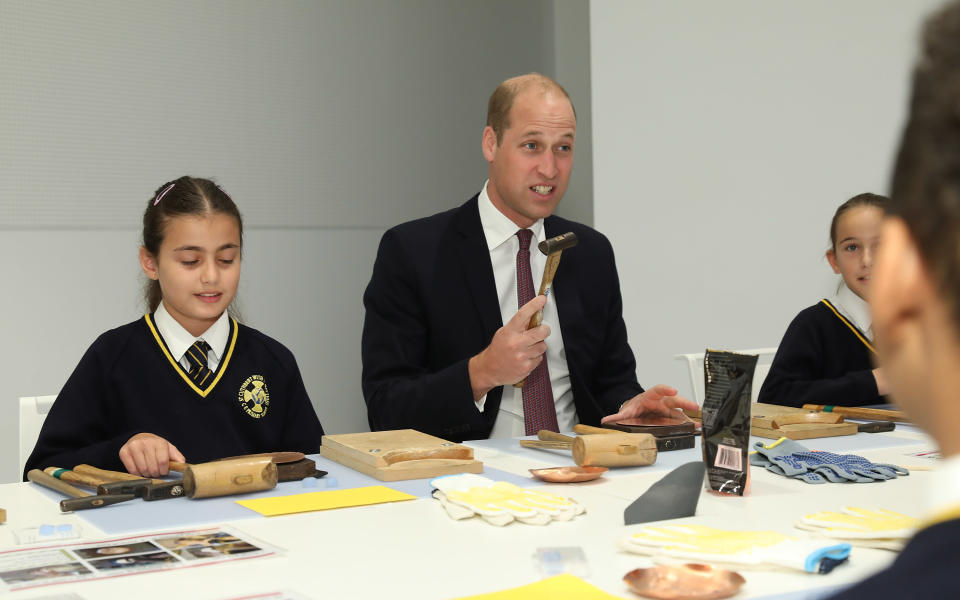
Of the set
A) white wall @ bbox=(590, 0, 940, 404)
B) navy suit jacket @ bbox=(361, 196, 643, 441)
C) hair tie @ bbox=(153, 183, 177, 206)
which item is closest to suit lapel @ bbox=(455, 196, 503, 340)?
navy suit jacket @ bbox=(361, 196, 643, 441)

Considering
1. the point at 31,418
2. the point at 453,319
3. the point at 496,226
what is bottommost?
the point at 31,418

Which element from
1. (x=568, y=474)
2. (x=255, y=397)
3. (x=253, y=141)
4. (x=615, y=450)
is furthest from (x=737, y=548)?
(x=253, y=141)

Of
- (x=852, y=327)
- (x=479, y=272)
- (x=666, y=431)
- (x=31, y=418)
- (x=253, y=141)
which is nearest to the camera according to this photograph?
(x=666, y=431)

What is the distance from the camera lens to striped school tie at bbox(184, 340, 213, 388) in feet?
7.10

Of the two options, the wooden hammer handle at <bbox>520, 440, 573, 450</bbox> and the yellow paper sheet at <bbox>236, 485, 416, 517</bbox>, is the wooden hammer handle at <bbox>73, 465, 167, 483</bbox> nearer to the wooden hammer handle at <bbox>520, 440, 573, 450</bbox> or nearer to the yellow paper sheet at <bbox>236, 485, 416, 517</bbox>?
the yellow paper sheet at <bbox>236, 485, 416, 517</bbox>

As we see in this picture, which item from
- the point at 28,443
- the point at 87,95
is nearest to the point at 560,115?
the point at 28,443

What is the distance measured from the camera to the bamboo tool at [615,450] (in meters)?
1.79

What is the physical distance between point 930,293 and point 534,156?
7.74ft

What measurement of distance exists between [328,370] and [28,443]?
9.13ft

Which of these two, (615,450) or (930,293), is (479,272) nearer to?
(615,450)

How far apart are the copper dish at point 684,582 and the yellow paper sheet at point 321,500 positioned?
1.92ft

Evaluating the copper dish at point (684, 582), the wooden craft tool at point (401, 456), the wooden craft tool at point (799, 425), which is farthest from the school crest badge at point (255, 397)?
the copper dish at point (684, 582)

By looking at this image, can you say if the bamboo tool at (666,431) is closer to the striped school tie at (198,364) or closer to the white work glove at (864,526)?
the white work glove at (864,526)

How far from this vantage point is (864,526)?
4.09 ft
